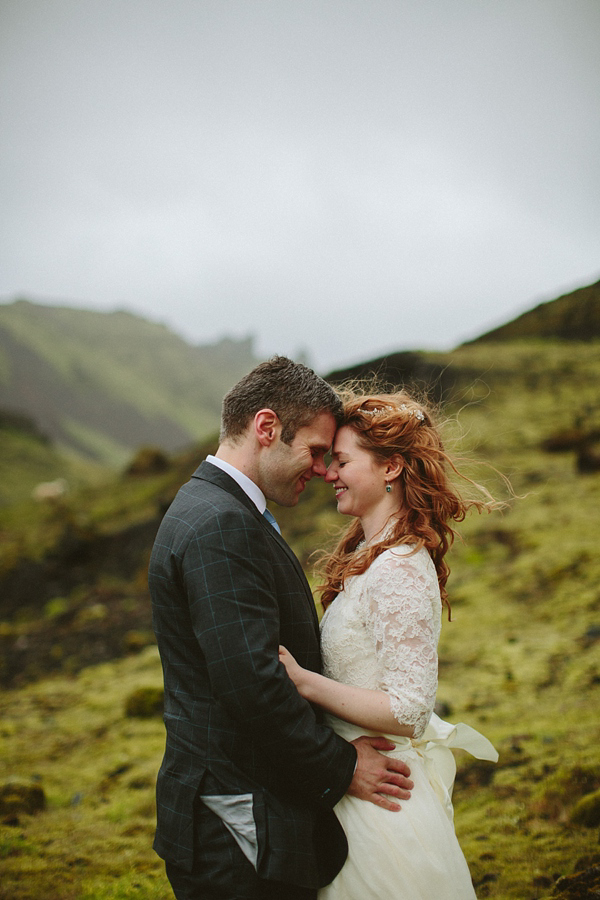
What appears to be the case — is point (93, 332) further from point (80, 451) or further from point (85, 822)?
point (85, 822)

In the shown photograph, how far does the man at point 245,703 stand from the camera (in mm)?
1900

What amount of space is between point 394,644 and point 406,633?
63 millimetres

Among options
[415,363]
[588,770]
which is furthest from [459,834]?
[415,363]

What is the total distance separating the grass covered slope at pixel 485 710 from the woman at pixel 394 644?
0.65 metres

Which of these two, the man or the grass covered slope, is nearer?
the man

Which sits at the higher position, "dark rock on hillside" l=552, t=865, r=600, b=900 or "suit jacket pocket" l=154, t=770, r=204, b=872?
"suit jacket pocket" l=154, t=770, r=204, b=872

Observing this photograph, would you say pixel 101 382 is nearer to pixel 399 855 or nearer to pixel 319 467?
pixel 319 467

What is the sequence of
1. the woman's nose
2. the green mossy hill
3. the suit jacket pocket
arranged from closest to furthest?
the suit jacket pocket, the woman's nose, the green mossy hill

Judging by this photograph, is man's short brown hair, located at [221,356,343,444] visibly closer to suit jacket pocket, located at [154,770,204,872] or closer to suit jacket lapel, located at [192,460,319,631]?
suit jacket lapel, located at [192,460,319,631]

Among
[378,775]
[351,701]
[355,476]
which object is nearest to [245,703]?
[351,701]

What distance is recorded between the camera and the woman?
7.13ft

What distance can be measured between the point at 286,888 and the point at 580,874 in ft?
6.12

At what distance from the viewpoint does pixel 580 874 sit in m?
3.00

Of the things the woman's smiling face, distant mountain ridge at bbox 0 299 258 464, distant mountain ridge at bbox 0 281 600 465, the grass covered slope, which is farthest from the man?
distant mountain ridge at bbox 0 299 258 464
